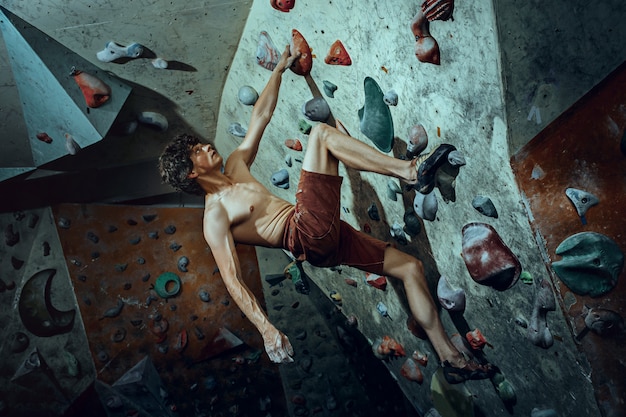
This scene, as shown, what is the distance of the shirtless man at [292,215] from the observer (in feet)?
8.21

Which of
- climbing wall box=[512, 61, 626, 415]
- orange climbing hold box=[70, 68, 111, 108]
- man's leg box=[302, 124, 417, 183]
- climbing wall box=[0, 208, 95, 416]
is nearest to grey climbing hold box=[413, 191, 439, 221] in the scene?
man's leg box=[302, 124, 417, 183]

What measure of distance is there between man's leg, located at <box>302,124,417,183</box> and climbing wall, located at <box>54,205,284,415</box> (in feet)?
4.69

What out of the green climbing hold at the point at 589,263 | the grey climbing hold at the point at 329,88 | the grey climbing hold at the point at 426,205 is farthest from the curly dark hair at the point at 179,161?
the green climbing hold at the point at 589,263

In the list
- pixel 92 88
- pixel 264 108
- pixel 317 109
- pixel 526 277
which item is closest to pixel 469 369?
pixel 526 277

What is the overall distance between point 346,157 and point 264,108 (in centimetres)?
43

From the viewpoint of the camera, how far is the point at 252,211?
2.65 meters

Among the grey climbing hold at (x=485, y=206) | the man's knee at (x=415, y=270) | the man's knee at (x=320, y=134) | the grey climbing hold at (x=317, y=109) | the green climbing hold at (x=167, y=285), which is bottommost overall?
the green climbing hold at (x=167, y=285)

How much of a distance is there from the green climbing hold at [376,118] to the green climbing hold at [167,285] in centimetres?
162

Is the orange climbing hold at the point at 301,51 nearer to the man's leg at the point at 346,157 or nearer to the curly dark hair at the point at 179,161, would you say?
the man's leg at the point at 346,157

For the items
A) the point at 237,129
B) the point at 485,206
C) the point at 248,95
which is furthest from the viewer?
the point at 237,129

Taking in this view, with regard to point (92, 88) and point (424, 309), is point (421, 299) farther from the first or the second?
point (92, 88)

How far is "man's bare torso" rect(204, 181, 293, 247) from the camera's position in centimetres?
264

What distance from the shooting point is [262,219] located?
8.75 feet

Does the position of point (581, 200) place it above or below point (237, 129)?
above
